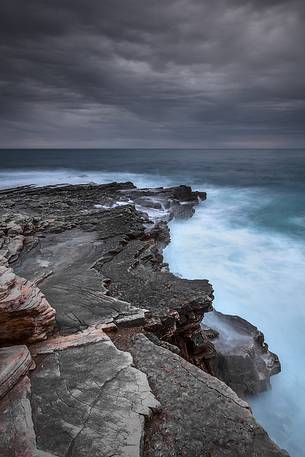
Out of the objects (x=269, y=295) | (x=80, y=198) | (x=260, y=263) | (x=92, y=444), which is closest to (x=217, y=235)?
(x=260, y=263)

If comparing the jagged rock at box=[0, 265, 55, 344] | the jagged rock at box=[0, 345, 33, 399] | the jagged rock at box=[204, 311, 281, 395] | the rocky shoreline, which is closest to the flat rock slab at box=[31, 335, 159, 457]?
the rocky shoreline

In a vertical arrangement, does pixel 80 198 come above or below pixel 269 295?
above

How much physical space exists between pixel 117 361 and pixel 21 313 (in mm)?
1667

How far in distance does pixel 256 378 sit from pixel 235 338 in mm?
1102

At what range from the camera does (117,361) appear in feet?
17.2

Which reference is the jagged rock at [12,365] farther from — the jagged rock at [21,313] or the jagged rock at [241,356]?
the jagged rock at [241,356]

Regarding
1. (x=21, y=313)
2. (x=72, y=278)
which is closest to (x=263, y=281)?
(x=72, y=278)

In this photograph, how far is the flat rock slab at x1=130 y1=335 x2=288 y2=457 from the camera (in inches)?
157

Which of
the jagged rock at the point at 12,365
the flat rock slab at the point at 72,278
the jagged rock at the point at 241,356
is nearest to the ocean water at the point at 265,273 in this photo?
the jagged rock at the point at 241,356

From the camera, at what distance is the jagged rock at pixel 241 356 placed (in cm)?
812

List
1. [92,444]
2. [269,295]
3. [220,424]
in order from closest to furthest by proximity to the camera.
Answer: [92,444] < [220,424] < [269,295]

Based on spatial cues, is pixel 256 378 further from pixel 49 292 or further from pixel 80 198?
pixel 80 198

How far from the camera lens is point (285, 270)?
14820mm

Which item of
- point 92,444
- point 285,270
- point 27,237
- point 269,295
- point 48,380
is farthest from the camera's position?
point 285,270
